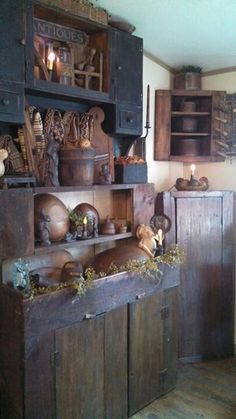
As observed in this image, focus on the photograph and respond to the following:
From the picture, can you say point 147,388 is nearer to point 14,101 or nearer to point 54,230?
point 54,230

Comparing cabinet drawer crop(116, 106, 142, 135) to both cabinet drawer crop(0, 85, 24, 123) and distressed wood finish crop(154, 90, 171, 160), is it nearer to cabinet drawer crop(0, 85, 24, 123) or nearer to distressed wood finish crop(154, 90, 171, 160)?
distressed wood finish crop(154, 90, 171, 160)

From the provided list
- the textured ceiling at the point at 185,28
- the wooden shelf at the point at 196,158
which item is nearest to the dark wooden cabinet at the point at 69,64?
the textured ceiling at the point at 185,28

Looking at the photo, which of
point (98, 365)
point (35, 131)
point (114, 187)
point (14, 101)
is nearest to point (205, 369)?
point (98, 365)

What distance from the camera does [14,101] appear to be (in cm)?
186

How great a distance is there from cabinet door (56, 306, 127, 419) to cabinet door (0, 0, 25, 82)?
4.28ft

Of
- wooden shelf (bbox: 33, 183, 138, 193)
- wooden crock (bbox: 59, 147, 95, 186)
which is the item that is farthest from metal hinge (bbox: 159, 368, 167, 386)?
wooden crock (bbox: 59, 147, 95, 186)

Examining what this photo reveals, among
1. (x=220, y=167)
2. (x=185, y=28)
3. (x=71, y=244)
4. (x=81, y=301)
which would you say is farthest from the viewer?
(x=220, y=167)

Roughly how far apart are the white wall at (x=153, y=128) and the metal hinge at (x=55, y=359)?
155 cm

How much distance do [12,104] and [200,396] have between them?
7.13 ft

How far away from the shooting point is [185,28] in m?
2.42

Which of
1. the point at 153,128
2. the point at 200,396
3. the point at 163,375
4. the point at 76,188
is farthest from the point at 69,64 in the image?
the point at 200,396

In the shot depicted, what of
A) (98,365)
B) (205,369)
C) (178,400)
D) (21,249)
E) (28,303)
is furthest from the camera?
(205,369)

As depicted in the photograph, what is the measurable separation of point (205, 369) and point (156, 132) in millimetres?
1864

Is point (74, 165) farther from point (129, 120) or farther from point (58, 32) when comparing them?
point (58, 32)
